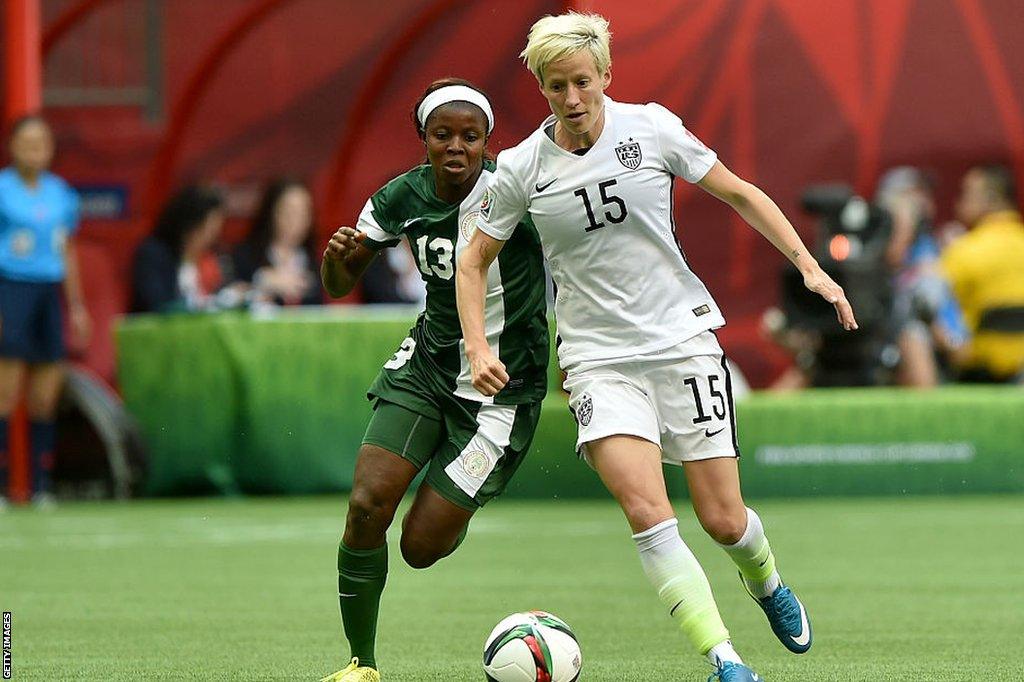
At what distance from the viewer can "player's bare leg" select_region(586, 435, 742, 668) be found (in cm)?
582

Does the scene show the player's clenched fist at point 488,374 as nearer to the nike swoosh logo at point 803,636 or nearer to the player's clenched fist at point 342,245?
the player's clenched fist at point 342,245

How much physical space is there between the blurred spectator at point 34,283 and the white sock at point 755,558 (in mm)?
8210

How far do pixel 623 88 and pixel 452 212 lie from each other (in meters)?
8.15

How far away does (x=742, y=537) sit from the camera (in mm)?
6438

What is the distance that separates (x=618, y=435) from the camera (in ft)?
20.1

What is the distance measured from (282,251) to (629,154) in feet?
28.2

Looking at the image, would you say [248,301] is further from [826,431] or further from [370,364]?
[826,431]

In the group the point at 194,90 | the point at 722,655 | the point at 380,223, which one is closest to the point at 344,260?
the point at 380,223

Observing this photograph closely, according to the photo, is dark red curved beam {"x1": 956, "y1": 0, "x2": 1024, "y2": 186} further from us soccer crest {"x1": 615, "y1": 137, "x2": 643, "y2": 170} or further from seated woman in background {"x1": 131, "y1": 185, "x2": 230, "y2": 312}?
us soccer crest {"x1": 615, "y1": 137, "x2": 643, "y2": 170}

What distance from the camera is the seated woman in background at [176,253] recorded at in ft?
46.8

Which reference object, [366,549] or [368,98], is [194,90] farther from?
[366,549]

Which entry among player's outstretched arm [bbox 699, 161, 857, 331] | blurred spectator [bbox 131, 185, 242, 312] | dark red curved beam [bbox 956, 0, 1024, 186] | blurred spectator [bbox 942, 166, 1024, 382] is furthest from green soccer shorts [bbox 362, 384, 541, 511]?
dark red curved beam [bbox 956, 0, 1024, 186]

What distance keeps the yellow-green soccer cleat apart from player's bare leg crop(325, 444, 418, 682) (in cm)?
3

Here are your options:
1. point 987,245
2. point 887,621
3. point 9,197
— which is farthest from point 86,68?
point 887,621
